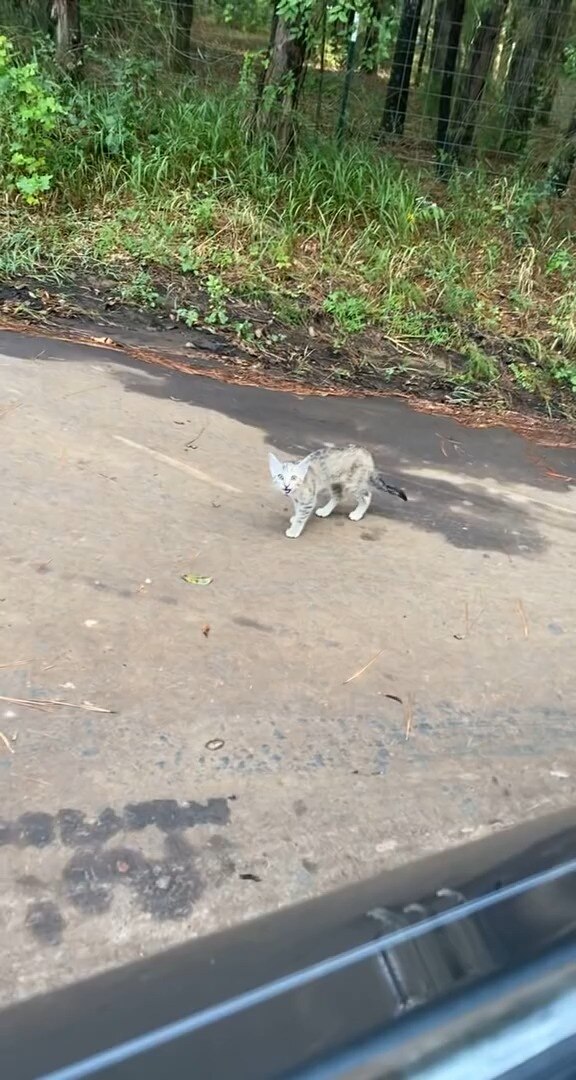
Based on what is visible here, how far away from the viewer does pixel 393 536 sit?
13.6 feet

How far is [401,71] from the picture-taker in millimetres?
8953

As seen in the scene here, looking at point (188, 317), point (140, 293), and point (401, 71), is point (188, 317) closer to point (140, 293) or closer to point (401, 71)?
point (140, 293)

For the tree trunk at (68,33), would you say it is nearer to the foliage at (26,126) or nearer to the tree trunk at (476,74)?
the foliage at (26,126)

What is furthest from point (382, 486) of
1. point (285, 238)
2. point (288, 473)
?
point (285, 238)

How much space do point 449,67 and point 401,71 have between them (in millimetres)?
909

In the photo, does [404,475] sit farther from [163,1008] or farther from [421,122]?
[421,122]

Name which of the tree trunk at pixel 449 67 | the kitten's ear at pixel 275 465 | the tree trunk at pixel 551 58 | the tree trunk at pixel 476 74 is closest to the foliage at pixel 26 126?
the tree trunk at pixel 449 67

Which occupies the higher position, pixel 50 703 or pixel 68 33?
pixel 68 33

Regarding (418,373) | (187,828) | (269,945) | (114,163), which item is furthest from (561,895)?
(114,163)

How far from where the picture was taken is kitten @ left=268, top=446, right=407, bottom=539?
3795 millimetres

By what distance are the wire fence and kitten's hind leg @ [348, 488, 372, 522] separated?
5036mm

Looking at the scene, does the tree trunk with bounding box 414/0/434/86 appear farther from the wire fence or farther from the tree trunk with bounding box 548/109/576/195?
the tree trunk with bounding box 548/109/576/195

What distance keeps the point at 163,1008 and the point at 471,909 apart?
16.7 inches

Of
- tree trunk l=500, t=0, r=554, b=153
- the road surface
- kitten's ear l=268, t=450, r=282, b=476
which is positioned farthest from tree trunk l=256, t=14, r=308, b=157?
kitten's ear l=268, t=450, r=282, b=476
